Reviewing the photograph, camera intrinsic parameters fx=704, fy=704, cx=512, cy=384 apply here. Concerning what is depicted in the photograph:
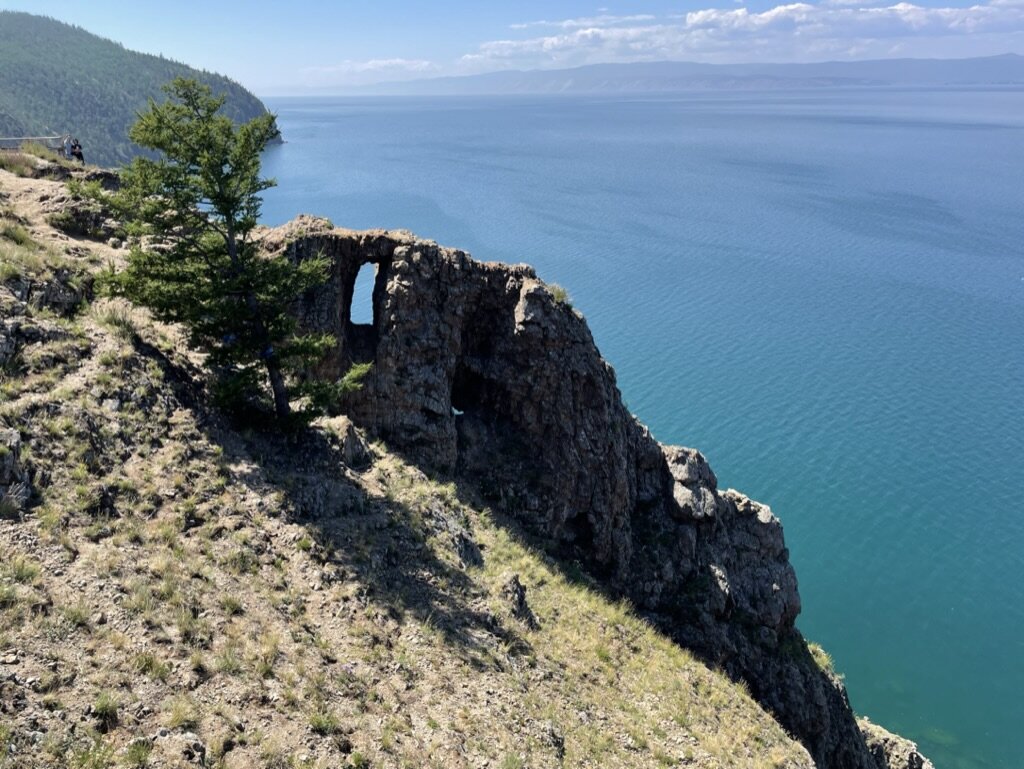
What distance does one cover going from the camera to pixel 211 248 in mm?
19219

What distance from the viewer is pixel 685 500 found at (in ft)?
92.6

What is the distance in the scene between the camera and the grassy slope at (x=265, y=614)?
1182 centimetres

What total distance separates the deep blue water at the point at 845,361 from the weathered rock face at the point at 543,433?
13000 millimetres

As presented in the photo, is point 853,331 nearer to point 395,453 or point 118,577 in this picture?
point 395,453

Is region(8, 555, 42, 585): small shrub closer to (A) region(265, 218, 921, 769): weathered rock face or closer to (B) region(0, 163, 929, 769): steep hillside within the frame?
(B) region(0, 163, 929, 769): steep hillside

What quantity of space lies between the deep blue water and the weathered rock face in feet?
42.7

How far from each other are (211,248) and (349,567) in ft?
30.8

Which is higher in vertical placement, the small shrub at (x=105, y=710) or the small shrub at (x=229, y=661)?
the small shrub at (x=105, y=710)

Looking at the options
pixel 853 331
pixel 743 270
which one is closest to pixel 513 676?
pixel 853 331

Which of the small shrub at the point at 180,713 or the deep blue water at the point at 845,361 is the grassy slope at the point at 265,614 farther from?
the deep blue water at the point at 845,361

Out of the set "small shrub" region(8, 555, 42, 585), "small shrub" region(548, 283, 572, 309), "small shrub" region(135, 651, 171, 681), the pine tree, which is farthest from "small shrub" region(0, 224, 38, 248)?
"small shrub" region(548, 283, 572, 309)

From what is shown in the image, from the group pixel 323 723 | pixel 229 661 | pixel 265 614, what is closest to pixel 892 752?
pixel 323 723

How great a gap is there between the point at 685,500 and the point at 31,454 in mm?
21899

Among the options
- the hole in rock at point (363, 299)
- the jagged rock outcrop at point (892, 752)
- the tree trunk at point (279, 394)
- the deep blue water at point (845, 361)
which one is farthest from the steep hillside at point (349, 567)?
the hole in rock at point (363, 299)
